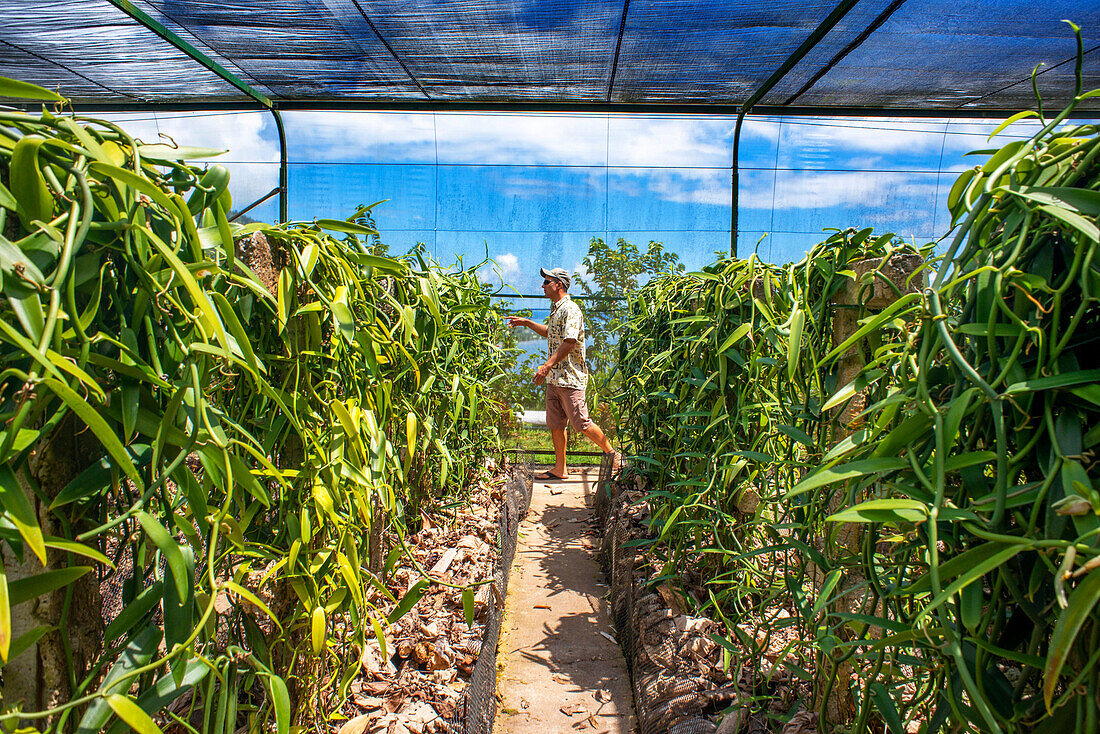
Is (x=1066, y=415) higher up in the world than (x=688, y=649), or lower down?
higher up

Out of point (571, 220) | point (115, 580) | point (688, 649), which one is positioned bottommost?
point (688, 649)

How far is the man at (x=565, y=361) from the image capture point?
3.80 meters

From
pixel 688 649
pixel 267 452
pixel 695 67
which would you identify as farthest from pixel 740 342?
pixel 695 67

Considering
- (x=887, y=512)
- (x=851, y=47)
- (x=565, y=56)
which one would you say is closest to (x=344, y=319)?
(x=887, y=512)

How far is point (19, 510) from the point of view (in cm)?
41

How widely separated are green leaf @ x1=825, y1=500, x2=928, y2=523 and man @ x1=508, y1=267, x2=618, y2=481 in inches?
128

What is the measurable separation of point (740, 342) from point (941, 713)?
3.20 feet

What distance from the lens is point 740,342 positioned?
4.88 ft

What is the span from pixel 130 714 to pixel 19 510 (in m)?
0.17

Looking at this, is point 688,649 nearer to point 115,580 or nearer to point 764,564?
point 764,564

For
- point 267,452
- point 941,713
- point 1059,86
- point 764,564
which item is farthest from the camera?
point 1059,86

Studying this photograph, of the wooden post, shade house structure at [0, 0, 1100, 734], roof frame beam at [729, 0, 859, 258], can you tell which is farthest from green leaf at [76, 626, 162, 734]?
roof frame beam at [729, 0, 859, 258]

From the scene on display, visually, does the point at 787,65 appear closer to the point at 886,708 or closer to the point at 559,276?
the point at 559,276

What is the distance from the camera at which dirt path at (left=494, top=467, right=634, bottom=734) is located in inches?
68.4
